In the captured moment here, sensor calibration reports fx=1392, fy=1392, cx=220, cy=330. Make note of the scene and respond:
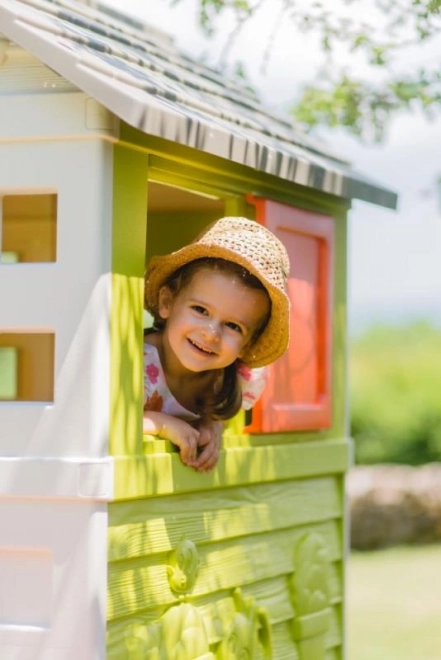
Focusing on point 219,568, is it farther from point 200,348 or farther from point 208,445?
point 200,348

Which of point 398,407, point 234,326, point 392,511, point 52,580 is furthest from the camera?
point 398,407

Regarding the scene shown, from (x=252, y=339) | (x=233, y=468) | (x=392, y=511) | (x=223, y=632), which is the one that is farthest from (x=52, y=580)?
(x=392, y=511)

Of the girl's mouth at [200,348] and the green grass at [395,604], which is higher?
the girl's mouth at [200,348]

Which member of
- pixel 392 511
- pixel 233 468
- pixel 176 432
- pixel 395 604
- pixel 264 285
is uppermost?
pixel 264 285

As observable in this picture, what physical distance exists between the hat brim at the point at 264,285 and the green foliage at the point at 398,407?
1577 centimetres

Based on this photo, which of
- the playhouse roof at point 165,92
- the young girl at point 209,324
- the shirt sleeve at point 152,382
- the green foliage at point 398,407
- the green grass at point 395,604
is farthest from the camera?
the green foliage at point 398,407

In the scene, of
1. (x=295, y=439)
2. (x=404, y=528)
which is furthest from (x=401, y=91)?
(x=404, y=528)

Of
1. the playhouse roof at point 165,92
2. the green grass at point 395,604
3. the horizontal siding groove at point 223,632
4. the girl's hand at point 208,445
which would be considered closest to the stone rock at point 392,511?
the green grass at point 395,604

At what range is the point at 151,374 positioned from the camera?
18.1ft

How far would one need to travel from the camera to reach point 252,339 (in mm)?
5562

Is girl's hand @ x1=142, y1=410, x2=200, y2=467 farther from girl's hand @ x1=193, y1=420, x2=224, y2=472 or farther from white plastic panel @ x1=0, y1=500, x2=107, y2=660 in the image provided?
white plastic panel @ x1=0, y1=500, x2=107, y2=660

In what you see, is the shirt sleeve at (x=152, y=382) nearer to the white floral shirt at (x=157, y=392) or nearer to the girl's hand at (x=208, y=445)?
the white floral shirt at (x=157, y=392)

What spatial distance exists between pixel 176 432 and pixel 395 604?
6.63 metres

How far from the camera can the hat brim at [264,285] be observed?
5.24 metres
